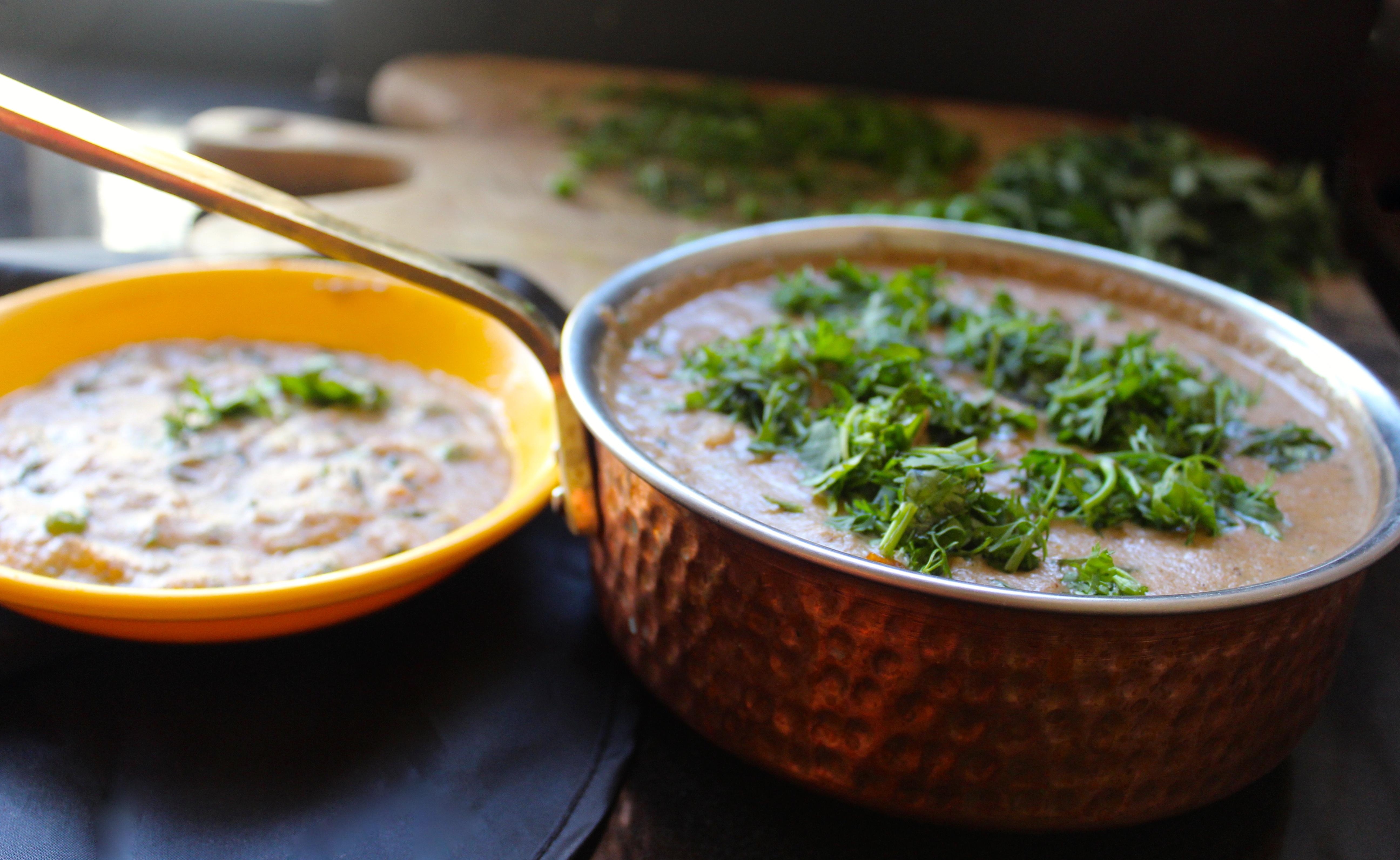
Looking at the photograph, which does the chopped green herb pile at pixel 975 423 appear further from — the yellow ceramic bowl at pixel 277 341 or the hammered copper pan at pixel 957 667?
the yellow ceramic bowl at pixel 277 341

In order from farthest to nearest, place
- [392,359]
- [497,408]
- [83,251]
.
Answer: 1. [83,251]
2. [392,359]
3. [497,408]

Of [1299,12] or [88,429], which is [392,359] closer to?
[88,429]

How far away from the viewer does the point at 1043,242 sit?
2068 millimetres

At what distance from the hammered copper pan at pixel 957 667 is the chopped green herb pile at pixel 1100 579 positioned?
11 cm

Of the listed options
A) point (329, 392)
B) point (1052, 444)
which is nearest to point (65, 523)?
point (329, 392)

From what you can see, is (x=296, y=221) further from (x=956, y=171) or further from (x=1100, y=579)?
(x=956, y=171)

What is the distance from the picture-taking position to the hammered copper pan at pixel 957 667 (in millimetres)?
1021

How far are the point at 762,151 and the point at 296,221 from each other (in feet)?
8.80

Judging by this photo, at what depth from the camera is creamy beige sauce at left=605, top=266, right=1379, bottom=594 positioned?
4.08 ft

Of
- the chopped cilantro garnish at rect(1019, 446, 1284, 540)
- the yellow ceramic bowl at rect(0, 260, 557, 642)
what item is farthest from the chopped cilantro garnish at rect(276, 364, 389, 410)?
the chopped cilantro garnish at rect(1019, 446, 1284, 540)

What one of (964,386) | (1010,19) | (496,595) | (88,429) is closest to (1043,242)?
(964,386)

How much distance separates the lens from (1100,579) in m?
1.16

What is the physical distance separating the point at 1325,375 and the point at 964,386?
608mm

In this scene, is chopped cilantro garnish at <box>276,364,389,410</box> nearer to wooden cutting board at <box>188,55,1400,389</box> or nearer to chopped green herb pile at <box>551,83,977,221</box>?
wooden cutting board at <box>188,55,1400,389</box>
